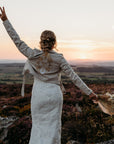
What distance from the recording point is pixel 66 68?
3.51 m

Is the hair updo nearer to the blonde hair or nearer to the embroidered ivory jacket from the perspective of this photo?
the blonde hair

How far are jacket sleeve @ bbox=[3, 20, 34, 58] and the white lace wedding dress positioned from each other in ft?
2.05

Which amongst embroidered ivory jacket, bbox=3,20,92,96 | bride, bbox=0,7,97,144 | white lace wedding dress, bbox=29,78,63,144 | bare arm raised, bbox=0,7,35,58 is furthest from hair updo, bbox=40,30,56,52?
white lace wedding dress, bbox=29,78,63,144

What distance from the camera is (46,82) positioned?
3719 mm

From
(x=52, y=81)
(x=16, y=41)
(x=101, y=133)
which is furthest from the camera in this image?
(x=101, y=133)

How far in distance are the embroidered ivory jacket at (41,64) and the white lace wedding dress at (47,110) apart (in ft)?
0.55

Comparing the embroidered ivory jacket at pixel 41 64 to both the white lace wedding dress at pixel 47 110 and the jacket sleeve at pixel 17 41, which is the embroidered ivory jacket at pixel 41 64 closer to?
the jacket sleeve at pixel 17 41

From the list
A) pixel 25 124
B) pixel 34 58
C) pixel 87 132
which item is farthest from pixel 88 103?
pixel 34 58

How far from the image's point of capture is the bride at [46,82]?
347cm

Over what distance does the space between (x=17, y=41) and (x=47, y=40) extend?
559 millimetres

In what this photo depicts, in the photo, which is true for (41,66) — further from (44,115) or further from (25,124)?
(25,124)

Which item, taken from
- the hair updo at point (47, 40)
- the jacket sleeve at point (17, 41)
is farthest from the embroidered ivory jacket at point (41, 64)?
the hair updo at point (47, 40)

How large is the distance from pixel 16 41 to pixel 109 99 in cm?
478

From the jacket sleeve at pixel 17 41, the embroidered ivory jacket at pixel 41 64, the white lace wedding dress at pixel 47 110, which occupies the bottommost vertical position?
the white lace wedding dress at pixel 47 110
